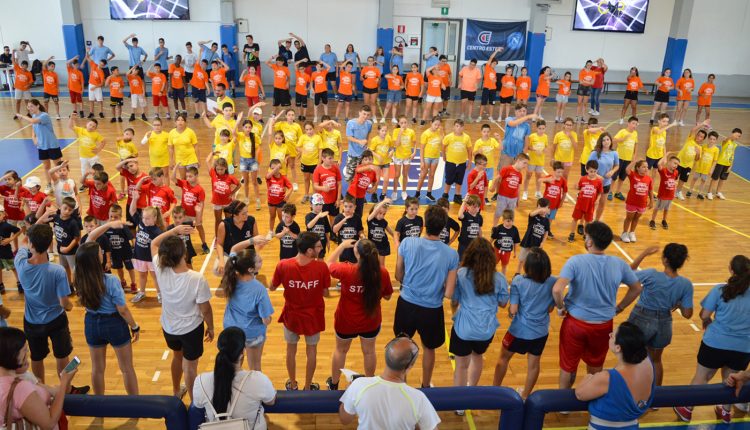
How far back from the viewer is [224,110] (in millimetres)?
11781

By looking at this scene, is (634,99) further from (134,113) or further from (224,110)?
(134,113)

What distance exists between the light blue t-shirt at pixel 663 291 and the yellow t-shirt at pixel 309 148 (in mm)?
6894

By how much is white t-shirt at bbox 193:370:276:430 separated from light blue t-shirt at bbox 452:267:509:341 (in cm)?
215

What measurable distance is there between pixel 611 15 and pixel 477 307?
76.1ft

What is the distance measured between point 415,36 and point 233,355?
22.3 meters

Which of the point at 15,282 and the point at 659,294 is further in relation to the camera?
the point at 15,282

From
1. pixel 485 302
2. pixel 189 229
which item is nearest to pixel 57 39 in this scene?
pixel 189 229

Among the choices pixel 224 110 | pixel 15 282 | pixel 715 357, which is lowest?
pixel 15 282

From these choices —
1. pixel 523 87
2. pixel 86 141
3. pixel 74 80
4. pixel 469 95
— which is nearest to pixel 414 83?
pixel 469 95

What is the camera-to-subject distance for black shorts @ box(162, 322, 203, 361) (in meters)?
5.34

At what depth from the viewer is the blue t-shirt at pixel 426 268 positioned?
17.5 ft

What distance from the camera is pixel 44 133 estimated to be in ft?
39.2

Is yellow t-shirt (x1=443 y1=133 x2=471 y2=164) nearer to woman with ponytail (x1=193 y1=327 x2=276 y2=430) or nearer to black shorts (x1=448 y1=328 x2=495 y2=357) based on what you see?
black shorts (x1=448 y1=328 x2=495 y2=357)

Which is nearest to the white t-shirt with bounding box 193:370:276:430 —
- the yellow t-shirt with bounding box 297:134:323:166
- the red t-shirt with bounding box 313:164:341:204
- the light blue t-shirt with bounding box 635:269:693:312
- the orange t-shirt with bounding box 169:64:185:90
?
the light blue t-shirt with bounding box 635:269:693:312
